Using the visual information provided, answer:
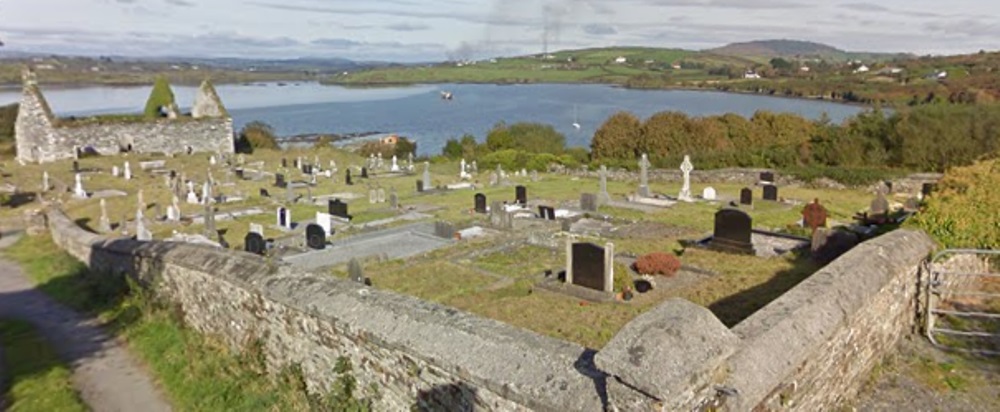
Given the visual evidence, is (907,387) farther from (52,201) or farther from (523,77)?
(523,77)

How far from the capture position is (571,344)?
5.19 meters

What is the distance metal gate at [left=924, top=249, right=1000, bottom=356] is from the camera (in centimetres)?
814

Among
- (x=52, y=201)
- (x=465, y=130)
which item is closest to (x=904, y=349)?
(x=52, y=201)

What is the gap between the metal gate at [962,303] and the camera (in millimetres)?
8141

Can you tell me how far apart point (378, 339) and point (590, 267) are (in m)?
6.41

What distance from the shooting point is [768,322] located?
5590mm

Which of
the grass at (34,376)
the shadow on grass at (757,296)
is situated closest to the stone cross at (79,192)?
the grass at (34,376)

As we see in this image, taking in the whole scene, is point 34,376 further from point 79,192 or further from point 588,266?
point 79,192

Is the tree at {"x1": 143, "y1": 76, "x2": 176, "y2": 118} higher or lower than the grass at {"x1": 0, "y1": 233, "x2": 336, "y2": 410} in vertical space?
higher

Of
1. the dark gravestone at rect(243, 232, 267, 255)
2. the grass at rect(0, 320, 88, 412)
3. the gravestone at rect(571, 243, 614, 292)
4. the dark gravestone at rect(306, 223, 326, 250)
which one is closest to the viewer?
the grass at rect(0, 320, 88, 412)

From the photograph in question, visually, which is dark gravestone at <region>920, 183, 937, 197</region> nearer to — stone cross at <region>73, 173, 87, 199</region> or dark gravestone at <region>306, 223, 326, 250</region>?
dark gravestone at <region>306, 223, 326, 250</region>

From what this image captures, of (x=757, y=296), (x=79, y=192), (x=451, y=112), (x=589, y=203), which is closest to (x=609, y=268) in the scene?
(x=757, y=296)

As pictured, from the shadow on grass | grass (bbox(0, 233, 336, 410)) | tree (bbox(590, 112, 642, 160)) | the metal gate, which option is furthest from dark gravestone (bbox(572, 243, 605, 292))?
tree (bbox(590, 112, 642, 160))

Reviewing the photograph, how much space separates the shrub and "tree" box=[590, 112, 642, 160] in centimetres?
3014
